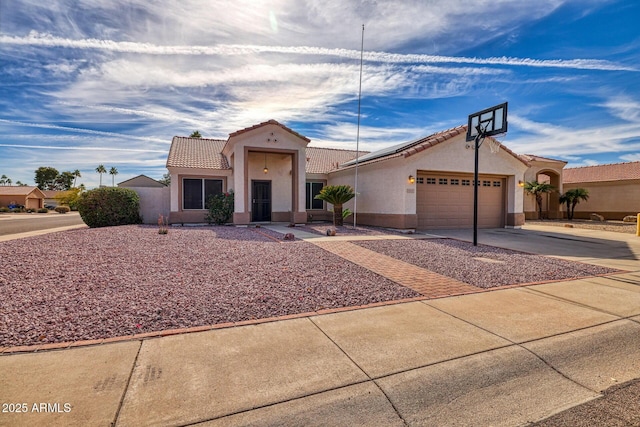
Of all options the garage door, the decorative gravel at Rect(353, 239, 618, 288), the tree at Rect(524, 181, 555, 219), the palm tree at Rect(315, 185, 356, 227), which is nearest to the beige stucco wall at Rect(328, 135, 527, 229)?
the garage door

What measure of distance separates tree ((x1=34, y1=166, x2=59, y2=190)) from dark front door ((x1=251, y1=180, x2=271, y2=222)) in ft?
302

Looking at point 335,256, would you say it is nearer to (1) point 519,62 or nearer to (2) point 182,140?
(1) point 519,62

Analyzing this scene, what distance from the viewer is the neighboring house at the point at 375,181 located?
1449cm

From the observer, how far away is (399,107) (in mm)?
18547

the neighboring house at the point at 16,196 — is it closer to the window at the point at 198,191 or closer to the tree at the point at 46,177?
the tree at the point at 46,177

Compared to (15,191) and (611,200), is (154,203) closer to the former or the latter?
(611,200)

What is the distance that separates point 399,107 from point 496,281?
14.5 m

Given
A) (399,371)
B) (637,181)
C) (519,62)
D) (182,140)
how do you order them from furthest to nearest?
Answer: (637,181), (182,140), (519,62), (399,371)

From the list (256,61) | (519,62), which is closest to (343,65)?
(256,61)

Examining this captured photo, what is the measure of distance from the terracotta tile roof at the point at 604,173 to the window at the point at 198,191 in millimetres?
30609

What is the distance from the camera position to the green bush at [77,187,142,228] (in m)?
14.2

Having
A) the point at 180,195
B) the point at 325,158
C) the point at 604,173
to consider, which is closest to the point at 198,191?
the point at 180,195

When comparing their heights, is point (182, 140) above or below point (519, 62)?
below

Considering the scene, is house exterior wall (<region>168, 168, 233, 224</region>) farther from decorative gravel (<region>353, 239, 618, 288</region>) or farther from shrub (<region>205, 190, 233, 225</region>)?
decorative gravel (<region>353, 239, 618, 288</region>)
